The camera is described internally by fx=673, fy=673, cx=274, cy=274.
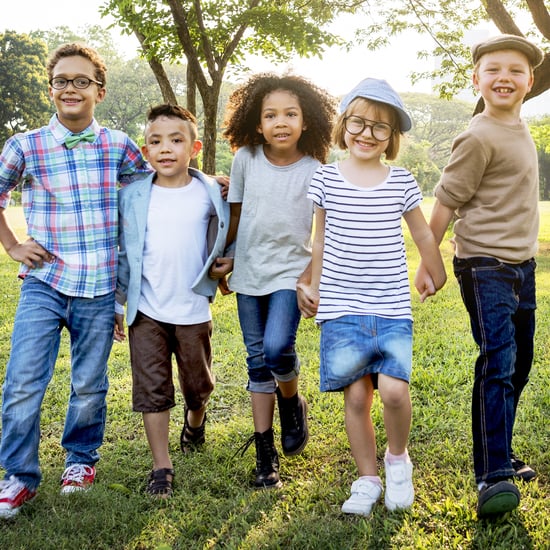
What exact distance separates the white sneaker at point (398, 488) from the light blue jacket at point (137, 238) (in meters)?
1.17

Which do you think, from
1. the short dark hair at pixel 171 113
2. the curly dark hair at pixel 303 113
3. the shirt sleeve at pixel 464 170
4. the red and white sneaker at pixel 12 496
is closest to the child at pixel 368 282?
the shirt sleeve at pixel 464 170

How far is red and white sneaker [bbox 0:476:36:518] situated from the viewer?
113 inches

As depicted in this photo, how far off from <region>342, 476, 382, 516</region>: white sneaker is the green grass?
0.04 meters

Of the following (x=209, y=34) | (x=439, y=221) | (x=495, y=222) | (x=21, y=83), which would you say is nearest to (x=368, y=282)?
(x=439, y=221)

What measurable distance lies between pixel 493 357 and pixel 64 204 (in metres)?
2.00

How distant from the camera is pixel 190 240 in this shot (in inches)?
125

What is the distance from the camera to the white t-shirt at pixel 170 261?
10.4 feet

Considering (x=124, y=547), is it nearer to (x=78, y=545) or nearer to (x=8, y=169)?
(x=78, y=545)

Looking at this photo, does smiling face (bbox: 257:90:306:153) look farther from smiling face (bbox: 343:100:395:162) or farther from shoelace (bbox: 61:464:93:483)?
shoelace (bbox: 61:464:93:483)

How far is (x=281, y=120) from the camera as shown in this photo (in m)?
3.16

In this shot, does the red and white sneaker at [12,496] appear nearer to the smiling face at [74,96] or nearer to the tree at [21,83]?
the smiling face at [74,96]

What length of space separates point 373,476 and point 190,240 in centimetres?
135

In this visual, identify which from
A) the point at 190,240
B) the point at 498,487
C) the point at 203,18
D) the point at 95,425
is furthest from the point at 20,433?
the point at 203,18

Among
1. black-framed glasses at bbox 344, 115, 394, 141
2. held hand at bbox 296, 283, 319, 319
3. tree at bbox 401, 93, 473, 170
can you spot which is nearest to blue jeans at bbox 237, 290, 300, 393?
held hand at bbox 296, 283, 319, 319
